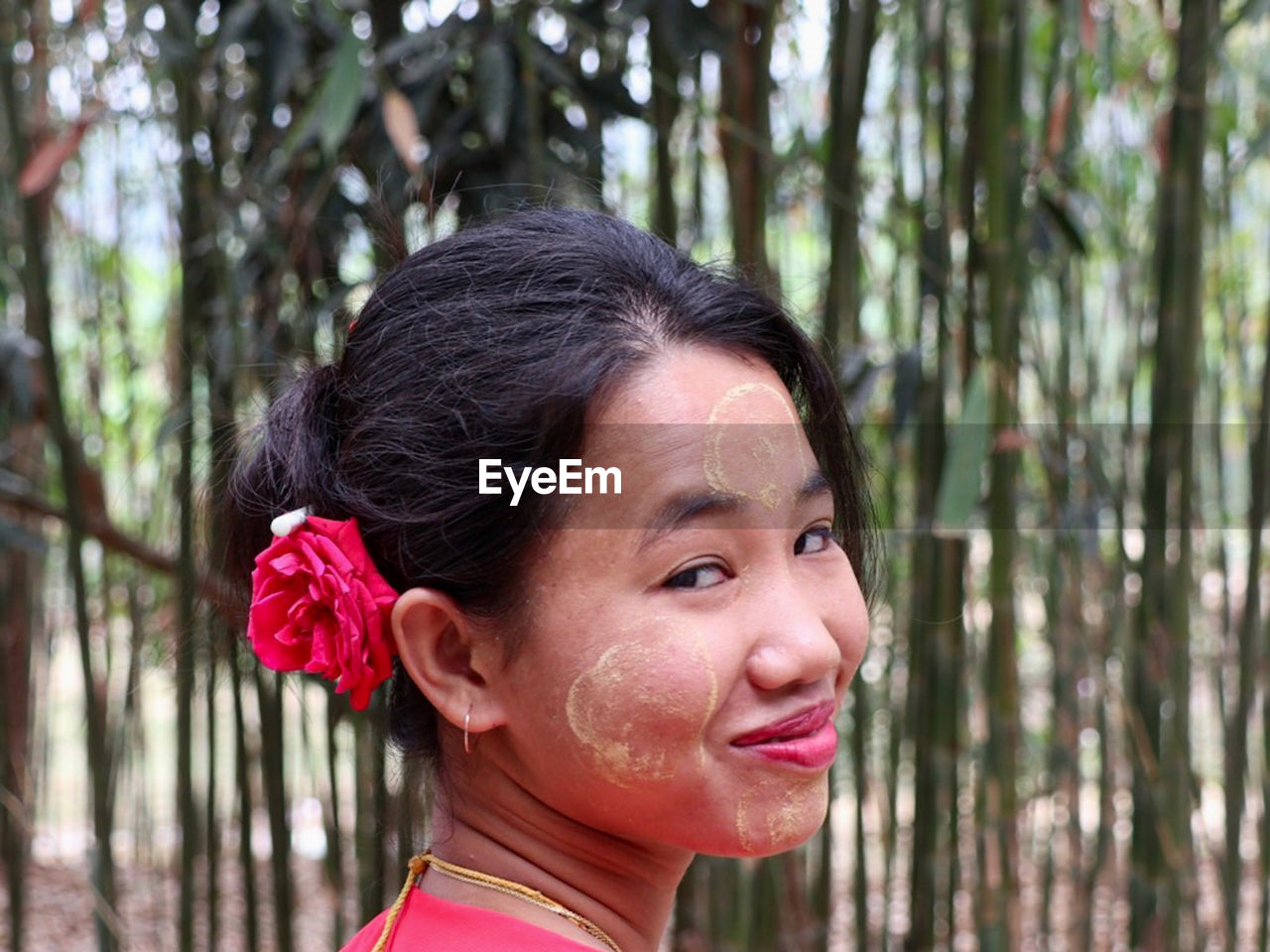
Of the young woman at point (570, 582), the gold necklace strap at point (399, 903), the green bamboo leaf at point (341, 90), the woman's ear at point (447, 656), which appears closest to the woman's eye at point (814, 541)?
the young woman at point (570, 582)

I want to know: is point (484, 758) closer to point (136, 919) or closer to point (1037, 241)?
point (1037, 241)

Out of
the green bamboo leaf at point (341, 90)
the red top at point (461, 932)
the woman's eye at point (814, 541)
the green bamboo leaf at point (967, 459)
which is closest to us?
the red top at point (461, 932)

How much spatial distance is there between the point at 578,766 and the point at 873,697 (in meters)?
2.72

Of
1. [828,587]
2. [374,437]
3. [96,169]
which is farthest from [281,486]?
[96,169]

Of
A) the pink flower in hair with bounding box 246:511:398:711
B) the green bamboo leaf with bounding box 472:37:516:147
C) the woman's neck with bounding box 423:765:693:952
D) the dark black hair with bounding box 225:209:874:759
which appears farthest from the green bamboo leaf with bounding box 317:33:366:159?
the woman's neck with bounding box 423:765:693:952

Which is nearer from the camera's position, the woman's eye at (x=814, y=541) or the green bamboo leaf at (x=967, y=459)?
→ the woman's eye at (x=814, y=541)

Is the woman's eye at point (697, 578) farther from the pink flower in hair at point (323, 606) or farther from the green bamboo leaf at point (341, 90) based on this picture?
the green bamboo leaf at point (341, 90)

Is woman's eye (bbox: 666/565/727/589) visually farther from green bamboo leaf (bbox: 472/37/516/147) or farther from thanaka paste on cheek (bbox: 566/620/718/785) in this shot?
green bamboo leaf (bbox: 472/37/516/147)

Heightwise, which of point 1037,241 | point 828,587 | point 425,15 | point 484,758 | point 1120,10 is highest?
point 1120,10

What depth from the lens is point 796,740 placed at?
2.87 ft

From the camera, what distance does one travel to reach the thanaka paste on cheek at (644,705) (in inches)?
33.1

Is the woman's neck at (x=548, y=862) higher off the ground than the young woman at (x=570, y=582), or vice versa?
the young woman at (x=570, y=582)

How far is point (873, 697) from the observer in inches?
138

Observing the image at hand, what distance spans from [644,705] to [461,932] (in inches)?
6.8
